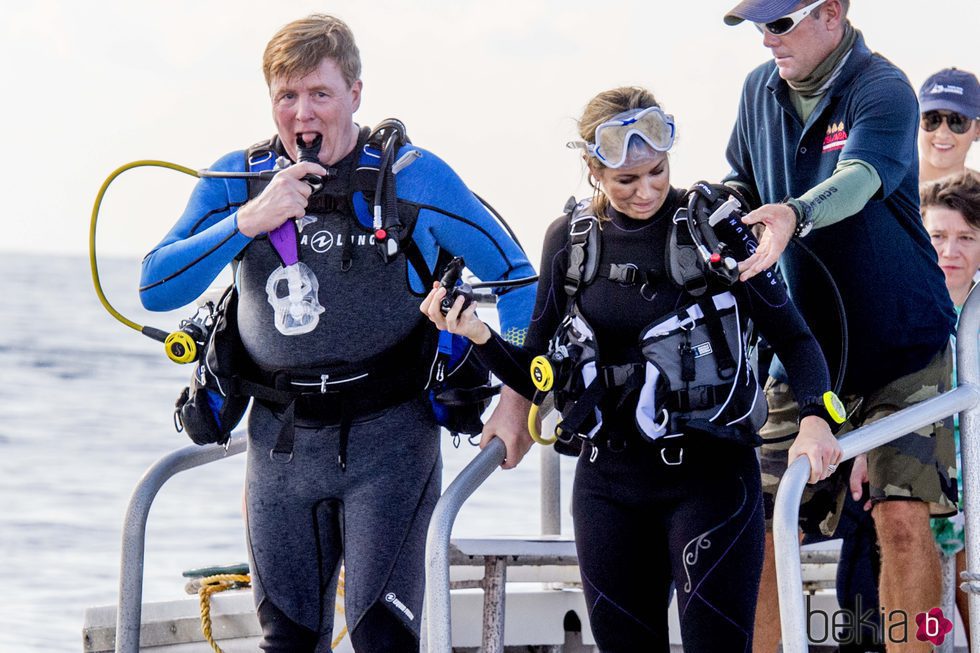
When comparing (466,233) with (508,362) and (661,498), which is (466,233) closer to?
(508,362)

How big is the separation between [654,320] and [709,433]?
10.0 inches

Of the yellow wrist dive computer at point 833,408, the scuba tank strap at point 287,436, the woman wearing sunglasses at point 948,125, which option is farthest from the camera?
the woman wearing sunglasses at point 948,125

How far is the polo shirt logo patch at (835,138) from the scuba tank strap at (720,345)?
0.63m

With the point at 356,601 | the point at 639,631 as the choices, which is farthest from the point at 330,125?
the point at 639,631

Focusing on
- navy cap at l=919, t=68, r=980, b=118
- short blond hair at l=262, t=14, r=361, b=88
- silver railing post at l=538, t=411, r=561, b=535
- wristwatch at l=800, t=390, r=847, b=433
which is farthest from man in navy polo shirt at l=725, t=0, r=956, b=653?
navy cap at l=919, t=68, r=980, b=118

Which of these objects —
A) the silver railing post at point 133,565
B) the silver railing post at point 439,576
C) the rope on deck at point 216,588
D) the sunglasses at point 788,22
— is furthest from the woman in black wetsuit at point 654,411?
the rope on deck at point 216,588

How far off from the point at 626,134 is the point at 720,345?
0.47 meters

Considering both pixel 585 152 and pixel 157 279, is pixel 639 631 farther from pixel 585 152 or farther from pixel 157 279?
pixel 157 279

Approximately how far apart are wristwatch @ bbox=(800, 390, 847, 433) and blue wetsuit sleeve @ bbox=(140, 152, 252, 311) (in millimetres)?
1197

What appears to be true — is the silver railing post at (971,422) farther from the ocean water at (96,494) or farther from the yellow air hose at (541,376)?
the ocean water at (96,494)

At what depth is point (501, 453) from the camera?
3027 millimetres

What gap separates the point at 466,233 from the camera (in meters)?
3.11

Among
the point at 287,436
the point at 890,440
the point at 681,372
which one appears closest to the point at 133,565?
the point at 287,436

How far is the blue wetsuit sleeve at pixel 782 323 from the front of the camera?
9.54ft
